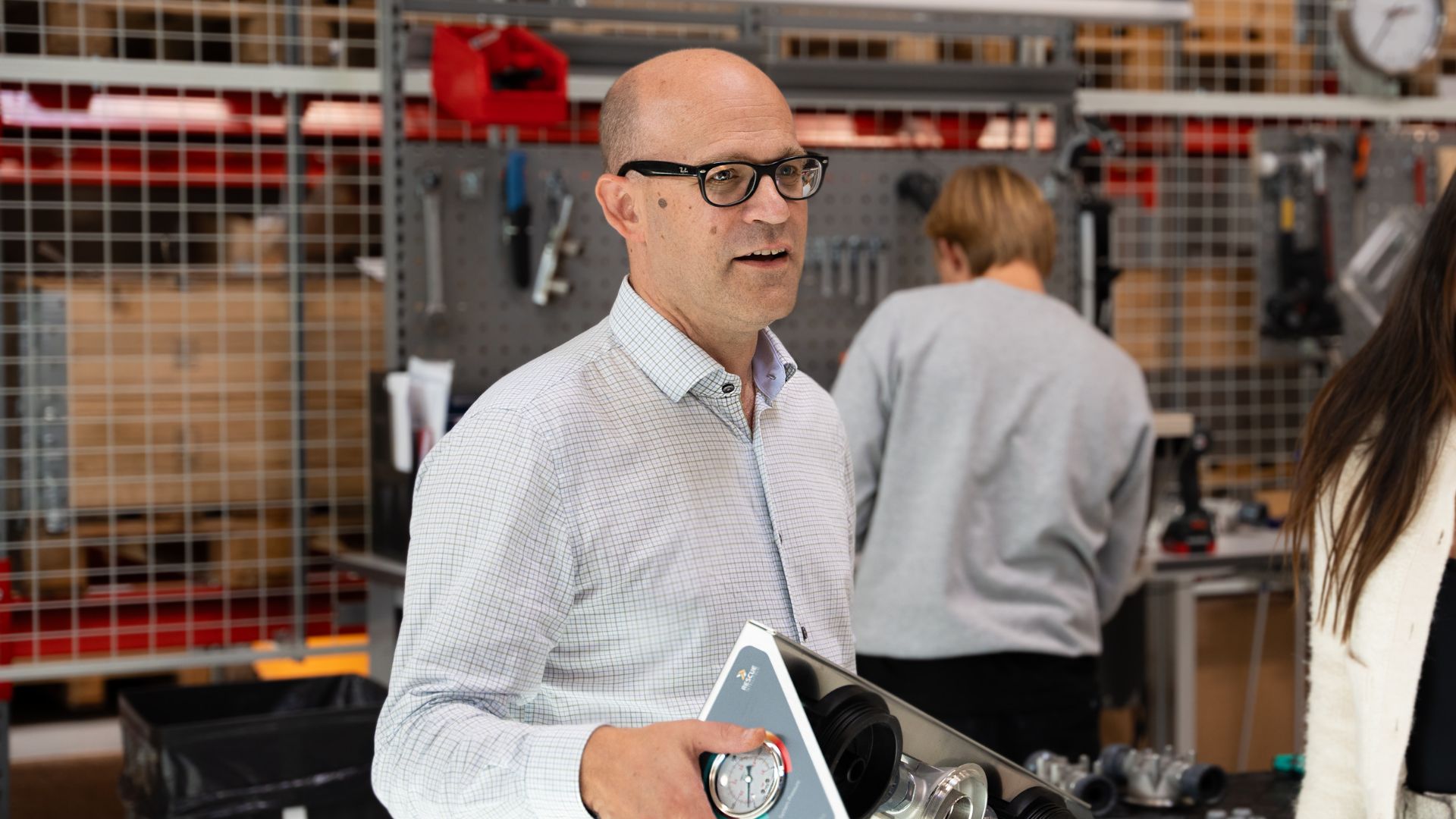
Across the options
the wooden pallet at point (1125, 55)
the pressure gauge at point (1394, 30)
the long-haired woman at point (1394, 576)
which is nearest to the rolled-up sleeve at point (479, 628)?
the long-haired woman at point (1394, 576)

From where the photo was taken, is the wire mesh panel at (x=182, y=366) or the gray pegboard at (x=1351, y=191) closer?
the wire mesh panel at (x=182, y=366)

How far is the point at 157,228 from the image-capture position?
405 centimetres

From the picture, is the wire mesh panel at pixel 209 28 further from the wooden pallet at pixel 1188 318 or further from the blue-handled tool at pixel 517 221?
the wooden pallet at pixel 1188 318

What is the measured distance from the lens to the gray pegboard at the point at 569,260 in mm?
3410

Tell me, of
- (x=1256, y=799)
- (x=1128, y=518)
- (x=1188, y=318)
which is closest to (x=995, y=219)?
(x=1128, y=518)

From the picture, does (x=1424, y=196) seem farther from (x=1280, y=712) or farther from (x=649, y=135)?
(x=649, y=135)

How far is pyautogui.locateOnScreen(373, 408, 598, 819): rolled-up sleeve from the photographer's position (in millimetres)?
1081

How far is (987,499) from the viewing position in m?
2.62

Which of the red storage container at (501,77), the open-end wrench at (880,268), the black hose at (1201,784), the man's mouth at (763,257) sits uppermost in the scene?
the red storage container at (501,77)

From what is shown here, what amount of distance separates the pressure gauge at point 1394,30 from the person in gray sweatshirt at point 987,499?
2.51 m

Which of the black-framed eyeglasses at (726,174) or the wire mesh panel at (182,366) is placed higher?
the black-framed eyeglasses at (726,174)

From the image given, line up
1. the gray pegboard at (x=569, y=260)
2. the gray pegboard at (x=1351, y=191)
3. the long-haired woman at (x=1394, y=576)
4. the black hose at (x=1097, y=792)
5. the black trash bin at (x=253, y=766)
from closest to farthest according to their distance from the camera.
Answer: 1. the long-haired woman at (x=1394, y=576)
2. the black hose at (x=1097, y=792)
3. the black trash bin at (x=253, y=766)
4. the gray pegboard at (x=569, y=260)
5. the gray pegboard at (x=1351, y=191)

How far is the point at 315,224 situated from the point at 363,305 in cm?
31

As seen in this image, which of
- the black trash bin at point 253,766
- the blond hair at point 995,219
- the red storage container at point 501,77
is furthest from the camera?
the red storage container at point 501,77
